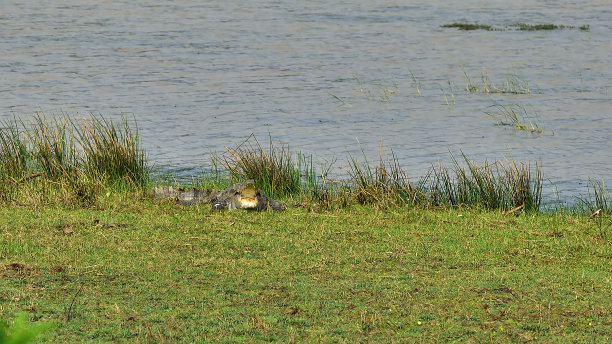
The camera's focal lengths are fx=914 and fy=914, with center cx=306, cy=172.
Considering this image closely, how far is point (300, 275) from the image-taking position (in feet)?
24.1

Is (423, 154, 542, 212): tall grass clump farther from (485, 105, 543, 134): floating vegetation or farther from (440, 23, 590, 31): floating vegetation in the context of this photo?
(440, 23, 590, 31): floating vegetation

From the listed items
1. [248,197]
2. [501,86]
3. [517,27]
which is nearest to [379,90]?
[501,86]

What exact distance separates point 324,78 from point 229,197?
48.1ft

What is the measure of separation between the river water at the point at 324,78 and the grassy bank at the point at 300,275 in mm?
4369

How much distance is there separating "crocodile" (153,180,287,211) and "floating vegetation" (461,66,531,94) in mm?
13009

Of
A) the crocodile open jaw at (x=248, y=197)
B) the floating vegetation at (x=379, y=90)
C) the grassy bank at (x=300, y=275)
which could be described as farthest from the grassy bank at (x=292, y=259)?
the floating vegetation at (x=379, y=90)

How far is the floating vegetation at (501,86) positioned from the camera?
22.5 metres

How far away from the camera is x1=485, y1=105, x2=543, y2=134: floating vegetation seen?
1859 centimetres

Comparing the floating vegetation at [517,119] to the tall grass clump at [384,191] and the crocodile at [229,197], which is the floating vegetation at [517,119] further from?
the crocodile at [229,197]

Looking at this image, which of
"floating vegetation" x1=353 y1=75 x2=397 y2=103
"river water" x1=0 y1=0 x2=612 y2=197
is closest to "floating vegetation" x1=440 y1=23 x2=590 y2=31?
"river water" x1=0 y1=0 x2=612 y2=197

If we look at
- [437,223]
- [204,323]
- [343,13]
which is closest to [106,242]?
[204,323]

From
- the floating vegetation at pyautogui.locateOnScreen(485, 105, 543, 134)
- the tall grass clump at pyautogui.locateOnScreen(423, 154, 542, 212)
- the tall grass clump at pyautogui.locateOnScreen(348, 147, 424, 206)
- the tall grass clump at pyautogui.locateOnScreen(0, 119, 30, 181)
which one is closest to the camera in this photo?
the tall grass clump at pyautogui.locateOnScreen(348, 147, 424, 206)

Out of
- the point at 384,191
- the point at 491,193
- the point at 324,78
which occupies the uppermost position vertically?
the point at 324,78

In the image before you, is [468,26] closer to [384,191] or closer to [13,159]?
[384,191]
